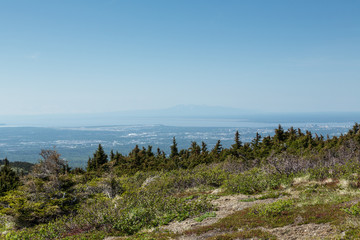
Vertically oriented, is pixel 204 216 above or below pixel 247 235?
below

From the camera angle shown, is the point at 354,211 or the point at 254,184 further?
the point at 254,184

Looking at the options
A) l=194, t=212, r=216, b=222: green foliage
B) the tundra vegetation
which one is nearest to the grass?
the tundra vegetation

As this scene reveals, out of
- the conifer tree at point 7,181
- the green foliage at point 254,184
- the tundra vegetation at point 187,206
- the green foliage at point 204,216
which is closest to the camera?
the tundra vegetation at point 187,206

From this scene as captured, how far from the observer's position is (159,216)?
46.4 feet

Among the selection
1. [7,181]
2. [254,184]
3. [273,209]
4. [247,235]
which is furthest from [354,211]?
[7,181]

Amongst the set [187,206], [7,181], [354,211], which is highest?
[354,211]

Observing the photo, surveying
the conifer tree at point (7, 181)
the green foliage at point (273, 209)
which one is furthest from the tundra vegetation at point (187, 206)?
the conifer tree at point (7, 181)

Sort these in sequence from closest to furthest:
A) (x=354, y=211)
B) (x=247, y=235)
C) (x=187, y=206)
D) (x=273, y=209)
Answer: (x=354, y=211)
(x=247, y=235)
(x=273, y=209)
(x=187, y=206)

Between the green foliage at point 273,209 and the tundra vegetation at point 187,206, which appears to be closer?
the tundra vegetation at point 187,206

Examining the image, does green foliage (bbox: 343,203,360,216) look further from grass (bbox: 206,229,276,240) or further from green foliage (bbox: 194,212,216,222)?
green foliage (bbox: 194,212,216,222)

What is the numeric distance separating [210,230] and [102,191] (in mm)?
14026

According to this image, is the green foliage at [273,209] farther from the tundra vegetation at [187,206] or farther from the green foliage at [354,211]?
the green foliage at [354,211]

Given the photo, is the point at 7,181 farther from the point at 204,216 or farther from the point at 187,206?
the point at 204,216

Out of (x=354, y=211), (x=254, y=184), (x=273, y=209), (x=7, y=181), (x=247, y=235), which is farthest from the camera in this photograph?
(x=7, y=181)
